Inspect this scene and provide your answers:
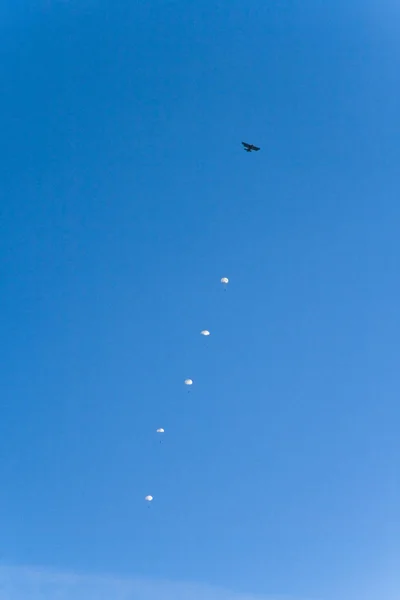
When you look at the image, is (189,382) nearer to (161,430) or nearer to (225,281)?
(161,430)

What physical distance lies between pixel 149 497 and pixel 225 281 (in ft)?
73.8

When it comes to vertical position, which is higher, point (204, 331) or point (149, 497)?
point (204, 331)

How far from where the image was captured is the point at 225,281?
7994cm

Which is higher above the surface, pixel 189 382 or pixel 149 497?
pixel 189 382

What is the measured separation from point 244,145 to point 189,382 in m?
23.0

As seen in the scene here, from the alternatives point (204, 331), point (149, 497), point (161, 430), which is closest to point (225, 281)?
point (204, 331)

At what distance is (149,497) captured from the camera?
82.6m

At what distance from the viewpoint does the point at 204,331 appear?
80.9 metres

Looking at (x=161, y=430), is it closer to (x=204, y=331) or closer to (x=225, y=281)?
(x=204, y=331)

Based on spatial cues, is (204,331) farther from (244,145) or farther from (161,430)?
(244,145)

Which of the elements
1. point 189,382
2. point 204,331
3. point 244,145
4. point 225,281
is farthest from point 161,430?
point 244,145

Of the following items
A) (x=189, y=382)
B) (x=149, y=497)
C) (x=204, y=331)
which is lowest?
(x=149, y=497)

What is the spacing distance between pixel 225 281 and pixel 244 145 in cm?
1289

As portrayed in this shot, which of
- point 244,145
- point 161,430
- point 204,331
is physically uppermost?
point 244,145
